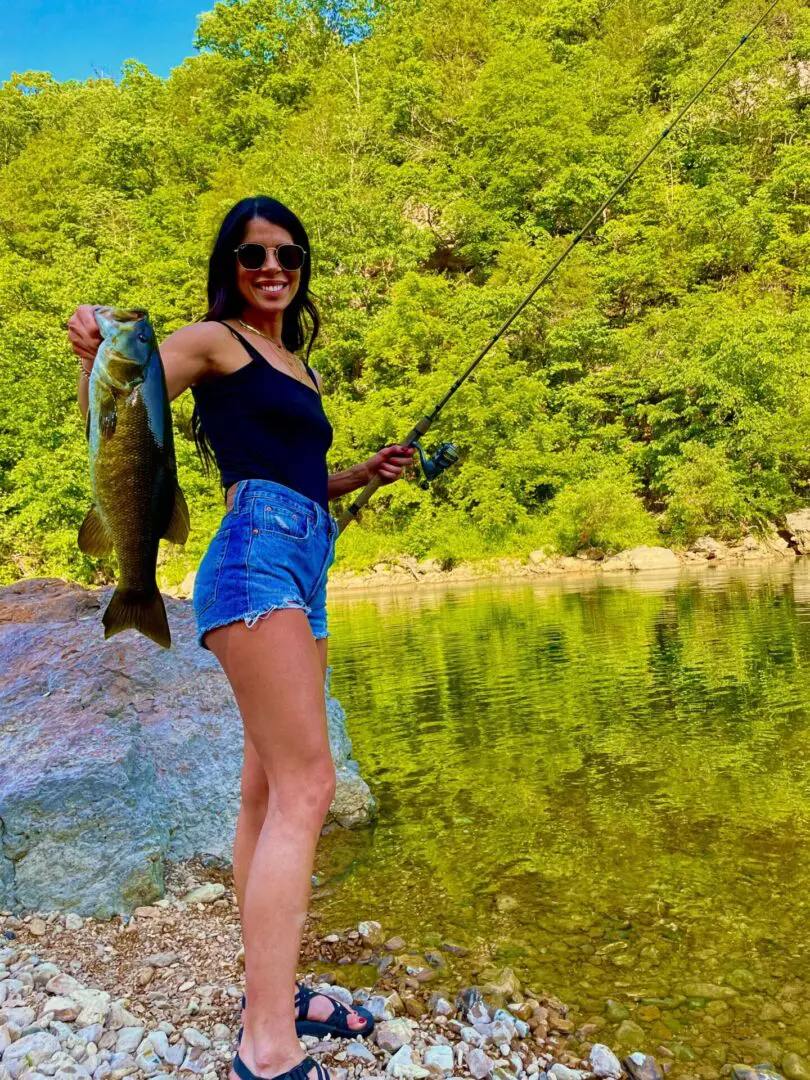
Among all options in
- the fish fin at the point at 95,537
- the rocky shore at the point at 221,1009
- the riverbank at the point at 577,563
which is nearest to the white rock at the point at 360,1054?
the rocky shore at the point at 221,1009

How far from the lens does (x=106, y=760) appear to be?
350 cm

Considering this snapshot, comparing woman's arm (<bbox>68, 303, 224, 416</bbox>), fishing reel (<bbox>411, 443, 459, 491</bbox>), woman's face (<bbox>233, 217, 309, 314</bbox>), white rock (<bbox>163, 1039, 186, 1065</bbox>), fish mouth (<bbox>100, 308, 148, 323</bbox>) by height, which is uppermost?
woman's face (<bbox>233, 217, 309, 314</bbox>)

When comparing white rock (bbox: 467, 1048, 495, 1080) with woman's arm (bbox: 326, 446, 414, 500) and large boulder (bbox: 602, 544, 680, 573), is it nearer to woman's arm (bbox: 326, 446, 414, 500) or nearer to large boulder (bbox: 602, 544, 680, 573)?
woman's arm (bbox: 326, 446, 414, 500)

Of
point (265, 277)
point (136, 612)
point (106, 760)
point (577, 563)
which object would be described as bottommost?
point (577, 563)

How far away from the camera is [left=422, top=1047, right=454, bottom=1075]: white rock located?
219 cm

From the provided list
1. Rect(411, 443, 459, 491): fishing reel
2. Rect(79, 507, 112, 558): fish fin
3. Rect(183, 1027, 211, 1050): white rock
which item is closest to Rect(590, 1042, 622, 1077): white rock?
Rect(183, 1027, 211, 1050): white rock

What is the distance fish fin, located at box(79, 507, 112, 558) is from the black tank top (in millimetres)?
364

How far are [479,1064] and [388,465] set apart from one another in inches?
76.6

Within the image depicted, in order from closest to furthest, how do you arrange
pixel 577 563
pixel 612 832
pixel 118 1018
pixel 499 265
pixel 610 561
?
pixel 118 1018 → pixel 612 832 → pixel 610 561 → pixel 577 563 → pixel 499 265

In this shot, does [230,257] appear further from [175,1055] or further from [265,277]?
[175,1055]

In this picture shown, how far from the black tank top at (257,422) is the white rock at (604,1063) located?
1.87 m

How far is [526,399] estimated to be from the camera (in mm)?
28594

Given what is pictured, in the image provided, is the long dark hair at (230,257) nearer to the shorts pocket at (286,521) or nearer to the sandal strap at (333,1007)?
the shorts pocket at (286,521)

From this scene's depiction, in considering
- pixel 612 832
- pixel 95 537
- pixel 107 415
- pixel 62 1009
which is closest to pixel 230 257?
pixel 107 415
